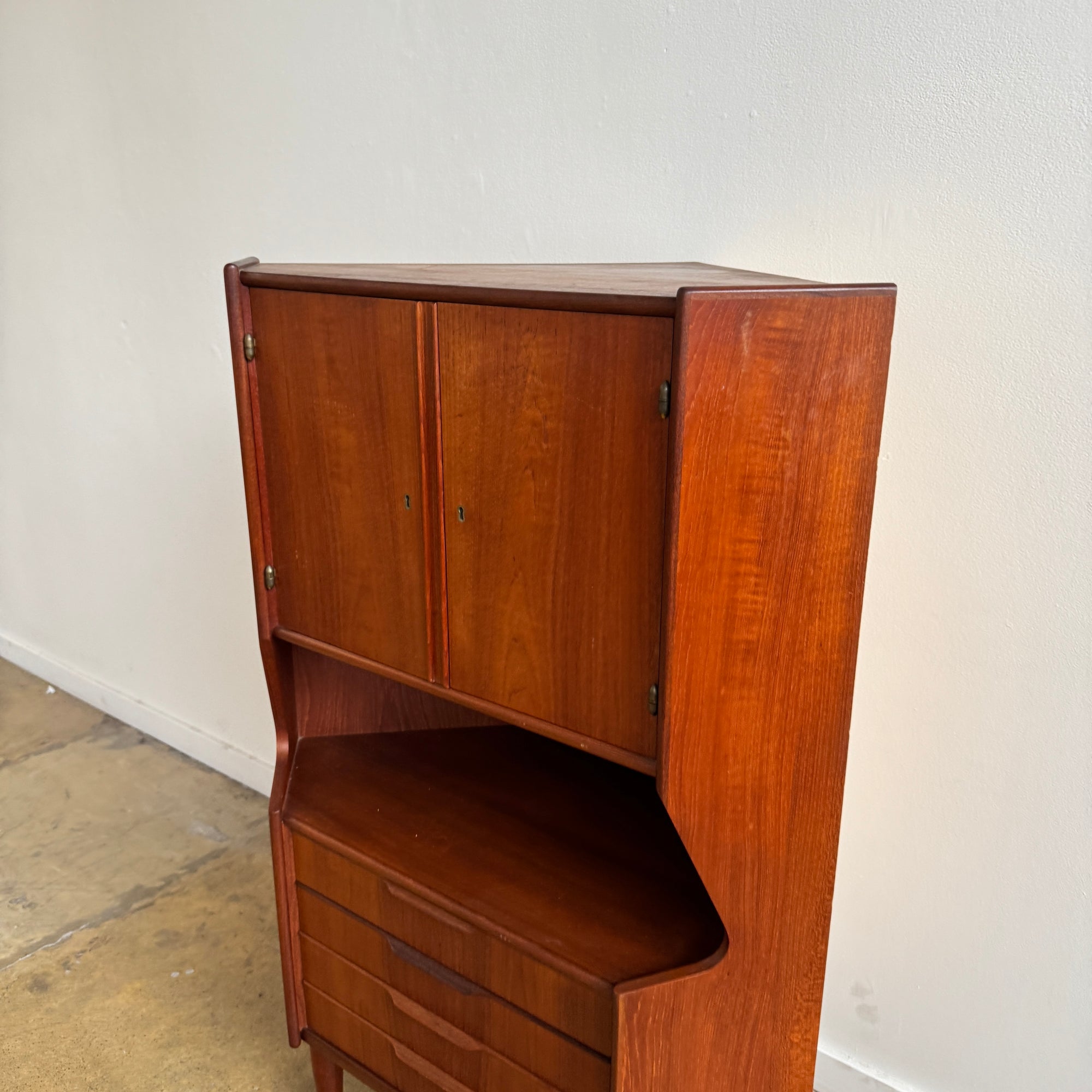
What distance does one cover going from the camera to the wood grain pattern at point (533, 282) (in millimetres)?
1090

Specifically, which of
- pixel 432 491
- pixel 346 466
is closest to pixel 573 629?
pixel 432 491

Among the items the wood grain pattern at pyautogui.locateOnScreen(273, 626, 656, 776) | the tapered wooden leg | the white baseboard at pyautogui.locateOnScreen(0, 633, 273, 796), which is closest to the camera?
the wood grain pattern at pyautogui.locateOnScreen(273, 626, 656, 776)

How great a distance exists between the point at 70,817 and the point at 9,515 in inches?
44.9

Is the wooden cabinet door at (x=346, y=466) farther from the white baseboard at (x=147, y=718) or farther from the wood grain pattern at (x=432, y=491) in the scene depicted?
the white baseboard at (x=147, y=718)

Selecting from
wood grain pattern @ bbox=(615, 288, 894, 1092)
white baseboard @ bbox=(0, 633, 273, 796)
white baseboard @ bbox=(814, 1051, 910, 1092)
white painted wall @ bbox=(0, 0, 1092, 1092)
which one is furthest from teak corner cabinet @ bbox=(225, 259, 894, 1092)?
white baseboard @ bbox=(0, 633, 273, 796)

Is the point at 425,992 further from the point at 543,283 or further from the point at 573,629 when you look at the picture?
the point at 543,283

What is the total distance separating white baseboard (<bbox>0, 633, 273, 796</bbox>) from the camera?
2838 mm

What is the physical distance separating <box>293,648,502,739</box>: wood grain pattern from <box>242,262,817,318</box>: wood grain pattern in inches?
24.8

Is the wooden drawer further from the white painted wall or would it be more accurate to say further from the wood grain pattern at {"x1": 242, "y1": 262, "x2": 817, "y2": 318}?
the wood grain pattern at {"x1": 242, "y1": 262, "x2": 817, "y2": 318}

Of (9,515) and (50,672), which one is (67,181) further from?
(50,672)

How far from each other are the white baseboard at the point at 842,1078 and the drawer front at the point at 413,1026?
0.61 meters

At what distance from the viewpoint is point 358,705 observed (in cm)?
182

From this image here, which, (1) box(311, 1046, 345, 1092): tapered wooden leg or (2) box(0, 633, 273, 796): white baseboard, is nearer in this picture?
(1) box(311, 1046, 345, 1092): tapered wooden leg

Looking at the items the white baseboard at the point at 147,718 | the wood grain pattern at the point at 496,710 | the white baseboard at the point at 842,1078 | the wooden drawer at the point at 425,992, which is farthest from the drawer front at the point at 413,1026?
the white baseboard at the point at 147,718
